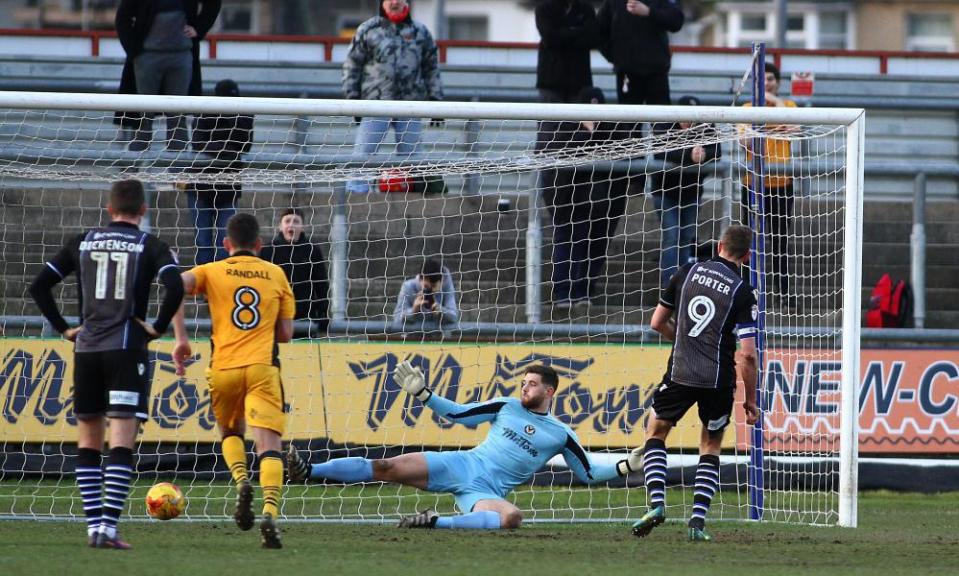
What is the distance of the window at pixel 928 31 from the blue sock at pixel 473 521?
28916 millimetres

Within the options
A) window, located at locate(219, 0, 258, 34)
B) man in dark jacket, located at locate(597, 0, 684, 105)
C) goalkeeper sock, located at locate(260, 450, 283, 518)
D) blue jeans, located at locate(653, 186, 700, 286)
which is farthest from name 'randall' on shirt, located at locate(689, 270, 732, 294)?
window, located at locate(219, 0, 258, 34)

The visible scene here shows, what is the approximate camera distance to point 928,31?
34.9m

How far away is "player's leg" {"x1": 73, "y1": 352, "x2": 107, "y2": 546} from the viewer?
23.5ft

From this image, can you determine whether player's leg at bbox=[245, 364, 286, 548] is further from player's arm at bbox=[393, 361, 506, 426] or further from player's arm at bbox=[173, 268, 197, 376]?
player's arm at bbox=[393, 361, 506, 426]

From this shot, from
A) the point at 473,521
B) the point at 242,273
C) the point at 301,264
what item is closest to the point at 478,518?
the point at 473,521

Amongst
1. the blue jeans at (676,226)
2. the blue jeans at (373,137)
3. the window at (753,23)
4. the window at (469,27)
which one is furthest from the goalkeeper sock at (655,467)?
the window at (469,27)

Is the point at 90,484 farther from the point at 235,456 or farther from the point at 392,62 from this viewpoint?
the point at 392,62

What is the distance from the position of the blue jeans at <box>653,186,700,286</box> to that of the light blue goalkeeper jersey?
2967 mm

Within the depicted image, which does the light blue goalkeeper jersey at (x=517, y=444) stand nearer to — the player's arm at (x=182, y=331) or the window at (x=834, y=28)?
the player's arm at (x=182, y=331)

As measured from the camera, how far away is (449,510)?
10062 mm

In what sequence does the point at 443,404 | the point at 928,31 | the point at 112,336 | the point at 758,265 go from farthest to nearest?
the point at 928,31 → the point at 758,265 → the point at 443,404 → the point at 112,336

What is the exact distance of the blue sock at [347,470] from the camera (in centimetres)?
870

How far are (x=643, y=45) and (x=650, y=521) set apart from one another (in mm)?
→ 6075

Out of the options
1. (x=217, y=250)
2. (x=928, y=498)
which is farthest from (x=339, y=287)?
(x=928, y=498)
